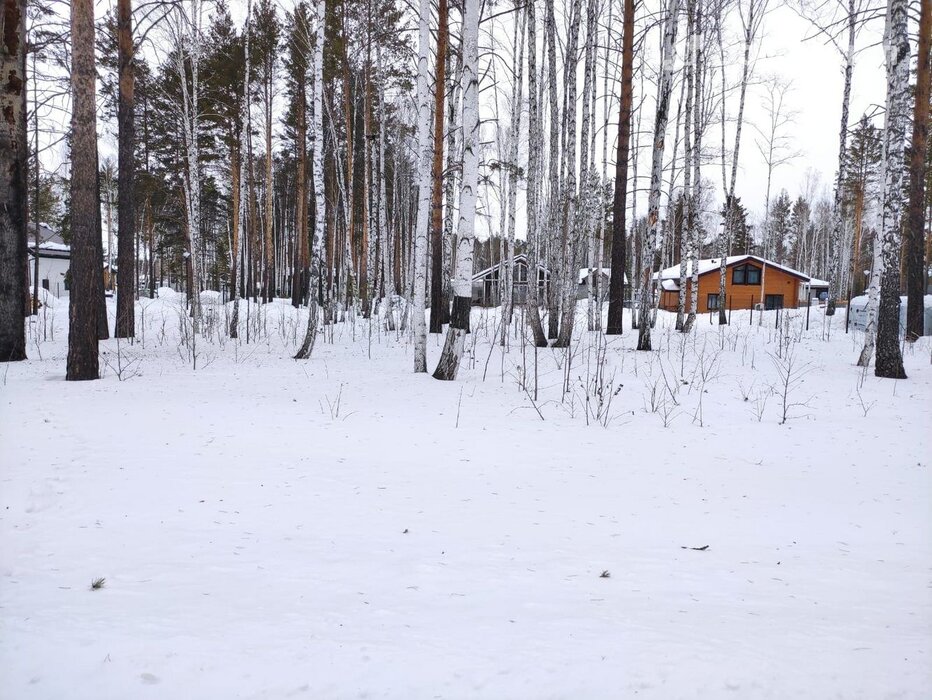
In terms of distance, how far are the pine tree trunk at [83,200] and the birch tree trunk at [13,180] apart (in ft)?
4.92

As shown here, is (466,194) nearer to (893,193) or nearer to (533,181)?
(533,181)

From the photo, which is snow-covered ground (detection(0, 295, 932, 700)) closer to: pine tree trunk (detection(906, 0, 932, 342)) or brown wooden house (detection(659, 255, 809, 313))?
pine tree trunk (detection(906, 0, 932, 342))

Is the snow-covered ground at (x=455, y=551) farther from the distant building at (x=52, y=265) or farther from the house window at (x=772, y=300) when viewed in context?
the distant building at (x=52, y=265)

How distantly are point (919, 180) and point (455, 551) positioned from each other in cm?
1253

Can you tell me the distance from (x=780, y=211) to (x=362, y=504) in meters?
64.2

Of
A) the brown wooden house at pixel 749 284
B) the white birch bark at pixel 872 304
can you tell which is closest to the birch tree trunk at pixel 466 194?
the white birch bark at pixel 872 304

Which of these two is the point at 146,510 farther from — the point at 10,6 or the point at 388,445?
the point at 10,6

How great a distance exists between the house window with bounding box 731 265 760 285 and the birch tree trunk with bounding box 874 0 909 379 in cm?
2889

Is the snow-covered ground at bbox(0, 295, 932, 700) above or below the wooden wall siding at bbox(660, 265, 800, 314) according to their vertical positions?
below

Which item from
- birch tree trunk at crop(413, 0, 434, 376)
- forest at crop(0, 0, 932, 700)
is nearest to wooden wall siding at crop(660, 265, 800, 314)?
forest at crop(0, 0, 932, 700)

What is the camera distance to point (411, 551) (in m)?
2.61

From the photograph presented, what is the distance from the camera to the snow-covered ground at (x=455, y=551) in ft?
5.66

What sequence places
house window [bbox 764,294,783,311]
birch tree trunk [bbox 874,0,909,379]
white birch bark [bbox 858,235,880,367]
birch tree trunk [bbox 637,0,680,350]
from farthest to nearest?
1. house window [bbox 764,294,783,311]
2. birch tree trunk [bbox 637,0,680,350]
3. white birch bark [bbox 858,235,880,367]
4. birch tree trunk [bbox 874,0,909,379]

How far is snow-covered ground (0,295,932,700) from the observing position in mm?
1727
